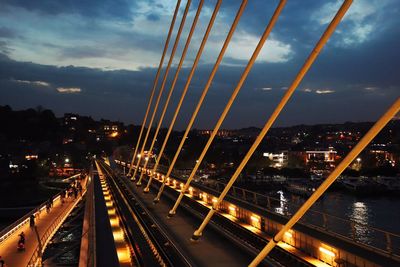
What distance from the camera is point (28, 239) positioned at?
18.3 meters

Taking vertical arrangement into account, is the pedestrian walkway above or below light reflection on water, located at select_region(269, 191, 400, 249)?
above

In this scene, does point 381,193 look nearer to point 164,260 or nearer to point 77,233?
point 77,233

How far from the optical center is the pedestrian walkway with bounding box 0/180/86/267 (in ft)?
50.0

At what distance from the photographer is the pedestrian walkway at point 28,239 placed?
1523 cm

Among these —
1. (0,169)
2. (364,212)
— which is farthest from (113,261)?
(0,169)

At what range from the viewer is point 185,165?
89.0 m

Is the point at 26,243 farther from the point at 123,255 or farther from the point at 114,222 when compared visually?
the point at 123,255

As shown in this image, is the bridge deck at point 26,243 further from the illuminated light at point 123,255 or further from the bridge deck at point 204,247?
the bridge deck at point 204,247

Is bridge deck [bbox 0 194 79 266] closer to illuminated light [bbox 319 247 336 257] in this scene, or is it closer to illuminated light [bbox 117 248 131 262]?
illuminated light [bbox 117 248 131 262]

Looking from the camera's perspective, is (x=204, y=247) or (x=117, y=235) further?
(x=117, y=235)

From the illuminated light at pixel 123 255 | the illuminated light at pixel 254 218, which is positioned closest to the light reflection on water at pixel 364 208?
the illuminated light at pixel 254 218

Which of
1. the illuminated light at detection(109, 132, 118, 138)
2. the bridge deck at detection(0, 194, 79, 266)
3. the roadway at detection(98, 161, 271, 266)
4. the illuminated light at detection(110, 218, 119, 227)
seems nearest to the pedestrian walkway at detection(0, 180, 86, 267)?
the bridge deck at detection(0, 194, 79, 266)

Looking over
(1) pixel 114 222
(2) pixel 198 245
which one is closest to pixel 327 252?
(2) pixel 198 245

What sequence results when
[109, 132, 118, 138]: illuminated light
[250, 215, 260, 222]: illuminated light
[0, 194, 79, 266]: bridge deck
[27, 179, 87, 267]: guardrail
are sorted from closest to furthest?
[250, 215, 260, 222]: illuminated light
[27, 179, 87, 267]: guardrail
[0, 194, 79, 266]: bridge deck
[109, 132, 118, 138]: illuminated light
